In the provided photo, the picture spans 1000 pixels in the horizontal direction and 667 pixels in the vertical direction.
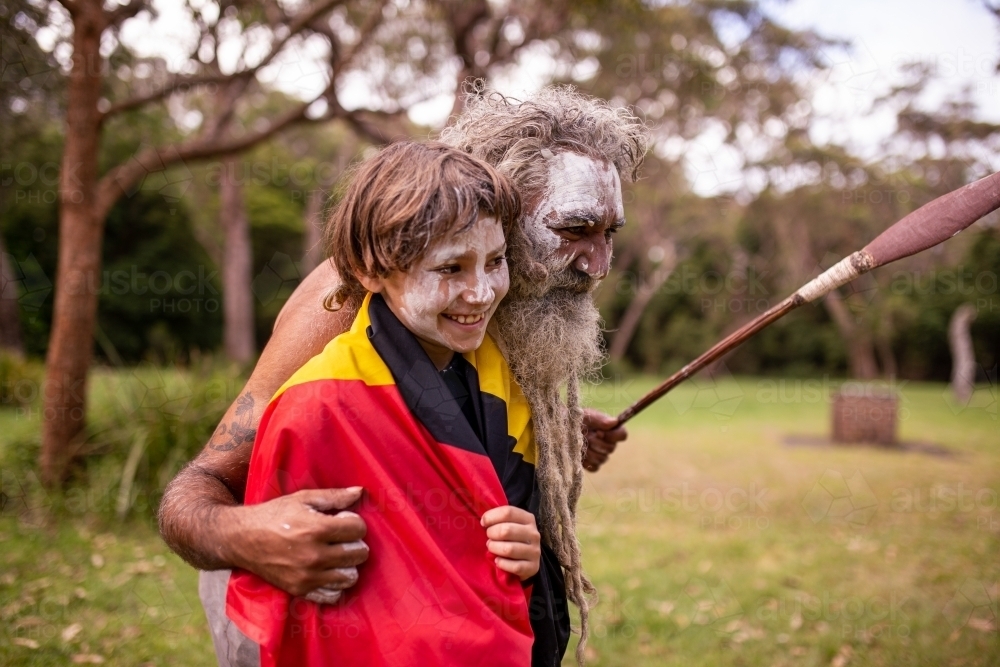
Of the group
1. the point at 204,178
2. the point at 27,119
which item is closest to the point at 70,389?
the point at 27,119

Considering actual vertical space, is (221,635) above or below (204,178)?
below

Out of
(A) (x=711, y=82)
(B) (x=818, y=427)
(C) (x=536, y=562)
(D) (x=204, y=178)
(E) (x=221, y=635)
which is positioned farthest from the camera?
(D) (x=204, y=178)

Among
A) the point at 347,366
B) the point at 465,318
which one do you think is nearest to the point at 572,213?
the point at 465,318

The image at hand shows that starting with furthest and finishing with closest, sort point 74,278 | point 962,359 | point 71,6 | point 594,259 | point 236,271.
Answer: point 962,359 < point 236,271 < point 74,278 < point 71,6 < point 594,259

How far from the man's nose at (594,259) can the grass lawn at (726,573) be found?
735mm

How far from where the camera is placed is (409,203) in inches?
55.2

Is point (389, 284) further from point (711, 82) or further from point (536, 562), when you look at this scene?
point (711, 82)

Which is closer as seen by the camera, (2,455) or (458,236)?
(458,236)

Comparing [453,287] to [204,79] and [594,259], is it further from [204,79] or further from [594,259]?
[204,79]

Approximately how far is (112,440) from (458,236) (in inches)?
216

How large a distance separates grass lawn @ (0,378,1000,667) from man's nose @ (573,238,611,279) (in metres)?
0.73

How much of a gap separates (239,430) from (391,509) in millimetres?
496

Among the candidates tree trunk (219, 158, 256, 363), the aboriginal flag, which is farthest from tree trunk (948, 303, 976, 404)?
the aboriginal flag

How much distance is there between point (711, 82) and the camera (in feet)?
45.5
